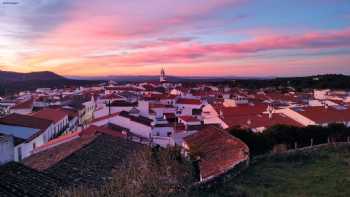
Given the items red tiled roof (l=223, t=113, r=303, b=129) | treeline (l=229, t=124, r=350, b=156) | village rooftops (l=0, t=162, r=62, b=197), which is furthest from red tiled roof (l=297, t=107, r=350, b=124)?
village rooftops (l=0, t=162, r=62, b=197)

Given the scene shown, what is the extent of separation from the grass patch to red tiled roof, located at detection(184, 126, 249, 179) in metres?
1.02

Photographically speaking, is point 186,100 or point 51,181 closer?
point 51,181

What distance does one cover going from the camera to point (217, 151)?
1648 cm

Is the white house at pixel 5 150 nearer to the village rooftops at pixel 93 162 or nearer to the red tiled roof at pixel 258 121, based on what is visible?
the village rooftops at pixel 93 162

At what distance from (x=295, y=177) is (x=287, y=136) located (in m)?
11.8

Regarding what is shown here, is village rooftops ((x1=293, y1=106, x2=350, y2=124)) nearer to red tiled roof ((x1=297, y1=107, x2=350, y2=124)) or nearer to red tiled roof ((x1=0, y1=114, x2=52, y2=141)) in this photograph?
red tiled roof ((x1=297, y1=107, x2=350, y2=124))

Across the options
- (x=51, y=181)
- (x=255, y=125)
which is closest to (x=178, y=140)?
(x=255, y=125)

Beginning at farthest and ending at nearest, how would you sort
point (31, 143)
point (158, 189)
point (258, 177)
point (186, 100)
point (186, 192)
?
point (186, 100), point (31, 143), point (258, 177), point (186, 192), point (158, 189)

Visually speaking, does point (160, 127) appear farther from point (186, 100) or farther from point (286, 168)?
point (186, 100)

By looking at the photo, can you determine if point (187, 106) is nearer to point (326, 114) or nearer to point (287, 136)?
point (326, 114)

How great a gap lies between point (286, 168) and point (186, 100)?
4437cm

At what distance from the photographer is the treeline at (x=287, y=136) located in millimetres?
19422

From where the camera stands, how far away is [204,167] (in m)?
14.4

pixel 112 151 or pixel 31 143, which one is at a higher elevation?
pixel 112 151
